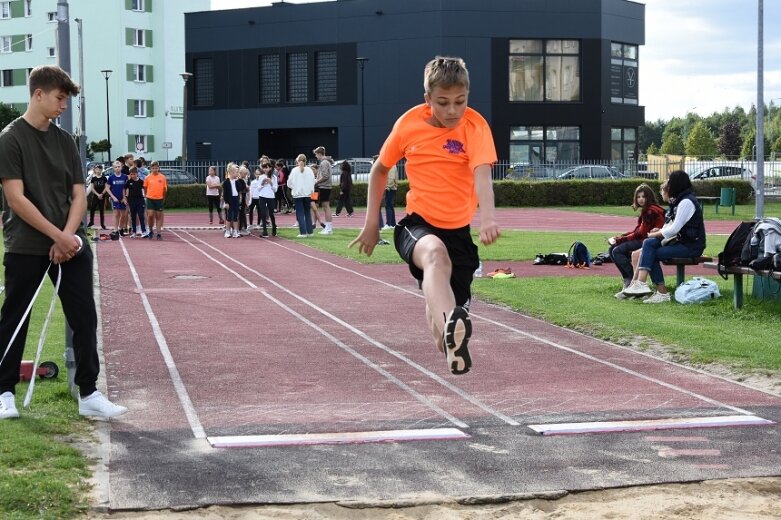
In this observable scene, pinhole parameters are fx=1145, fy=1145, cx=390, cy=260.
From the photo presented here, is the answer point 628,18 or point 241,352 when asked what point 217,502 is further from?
point 628,18

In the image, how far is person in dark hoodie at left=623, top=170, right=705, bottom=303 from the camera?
13328 mm

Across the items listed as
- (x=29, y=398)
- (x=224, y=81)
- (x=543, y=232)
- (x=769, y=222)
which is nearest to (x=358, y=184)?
(x=543, y=232)

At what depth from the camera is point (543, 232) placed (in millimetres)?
28359

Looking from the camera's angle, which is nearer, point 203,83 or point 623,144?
point 623,144

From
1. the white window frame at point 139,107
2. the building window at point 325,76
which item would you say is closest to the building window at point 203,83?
the building window at point 325,76

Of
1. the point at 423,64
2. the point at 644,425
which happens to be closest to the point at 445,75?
the point at 644,425

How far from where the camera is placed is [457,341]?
5.70 metres

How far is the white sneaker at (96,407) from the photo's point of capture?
7152 mm

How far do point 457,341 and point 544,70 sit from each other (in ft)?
186

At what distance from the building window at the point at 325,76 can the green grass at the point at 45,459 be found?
5515 cm

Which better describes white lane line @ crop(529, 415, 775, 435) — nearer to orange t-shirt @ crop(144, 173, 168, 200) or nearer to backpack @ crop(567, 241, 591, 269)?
backpack @ crop(567, 241, 591, 269)

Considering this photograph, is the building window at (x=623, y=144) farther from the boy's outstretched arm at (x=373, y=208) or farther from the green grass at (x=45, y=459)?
the boy's outstretched arm at (x=373, y=208)

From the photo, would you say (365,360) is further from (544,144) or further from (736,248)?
(544,144)

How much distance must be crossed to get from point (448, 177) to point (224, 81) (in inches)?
2368
